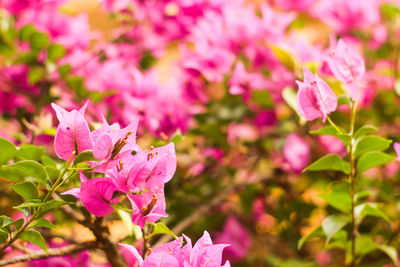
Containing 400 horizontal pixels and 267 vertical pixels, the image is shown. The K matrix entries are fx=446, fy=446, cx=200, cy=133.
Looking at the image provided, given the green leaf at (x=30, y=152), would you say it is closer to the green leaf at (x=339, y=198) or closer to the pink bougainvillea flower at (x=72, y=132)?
the pink bougainvillea flower at (x=72, y=132)

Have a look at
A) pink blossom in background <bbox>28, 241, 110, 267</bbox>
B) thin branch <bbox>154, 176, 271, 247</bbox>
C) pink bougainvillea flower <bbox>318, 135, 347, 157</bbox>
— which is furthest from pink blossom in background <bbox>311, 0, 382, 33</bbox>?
pink blossom in background <bbox>28, 241, 110, 267</bbox>

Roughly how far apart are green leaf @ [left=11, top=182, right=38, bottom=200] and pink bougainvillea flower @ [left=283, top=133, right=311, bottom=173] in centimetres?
56

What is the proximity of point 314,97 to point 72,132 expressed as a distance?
0.94 feet

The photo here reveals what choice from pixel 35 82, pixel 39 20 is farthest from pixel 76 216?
pixel 39 20

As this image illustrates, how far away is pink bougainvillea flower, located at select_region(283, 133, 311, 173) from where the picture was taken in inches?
36.0

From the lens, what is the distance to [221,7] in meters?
1.12

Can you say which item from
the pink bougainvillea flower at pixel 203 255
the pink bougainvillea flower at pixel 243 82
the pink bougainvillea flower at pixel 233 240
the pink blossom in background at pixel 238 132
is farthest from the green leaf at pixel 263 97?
the pink bougainvillea flower at pixel 203 255

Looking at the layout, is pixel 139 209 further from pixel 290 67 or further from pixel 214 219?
pixel 214 219

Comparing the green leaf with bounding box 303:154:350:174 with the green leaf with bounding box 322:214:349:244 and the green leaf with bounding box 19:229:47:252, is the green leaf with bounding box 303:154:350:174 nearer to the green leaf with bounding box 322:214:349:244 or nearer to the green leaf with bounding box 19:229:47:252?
the green leaf with bounding box 322:214:349:244

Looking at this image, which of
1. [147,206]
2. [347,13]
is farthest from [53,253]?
[347,13]

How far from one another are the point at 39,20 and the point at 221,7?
0.44m

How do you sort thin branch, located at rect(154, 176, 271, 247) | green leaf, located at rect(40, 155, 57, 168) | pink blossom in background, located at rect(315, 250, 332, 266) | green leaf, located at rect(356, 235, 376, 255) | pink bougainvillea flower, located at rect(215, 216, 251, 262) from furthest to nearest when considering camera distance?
1. pink blossom in background, located at rect(315, 250, 332, 266)
2. pink bougainvillea flower, located at rect(215, 216, 251, 262)
3. thin branch, located at rect(154, 176, 271, 247)
4. green leaf, located at rect(356, 235, 376, 255)
5. green leaf, located at rect(40, 155, 57, 168)

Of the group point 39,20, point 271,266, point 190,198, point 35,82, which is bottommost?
point 271,266

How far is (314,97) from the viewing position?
1.78 ft
